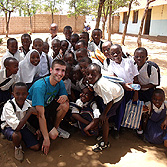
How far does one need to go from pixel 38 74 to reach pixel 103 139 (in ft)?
5.65

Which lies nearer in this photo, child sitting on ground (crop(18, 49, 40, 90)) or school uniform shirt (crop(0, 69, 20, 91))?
school uniform shirt (crop(0, 69, 20, 91))

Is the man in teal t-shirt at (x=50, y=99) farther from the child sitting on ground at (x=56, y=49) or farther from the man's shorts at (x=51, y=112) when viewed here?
the child sitting on ground at (x=56, y=49)

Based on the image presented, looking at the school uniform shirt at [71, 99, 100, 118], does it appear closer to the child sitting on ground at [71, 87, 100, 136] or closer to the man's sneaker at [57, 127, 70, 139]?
the child sitting on ground at [71, 87, 100, 136]

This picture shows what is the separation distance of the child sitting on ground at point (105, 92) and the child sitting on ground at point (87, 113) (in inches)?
6.2

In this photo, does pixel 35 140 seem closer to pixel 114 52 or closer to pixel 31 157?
pixel 31 157

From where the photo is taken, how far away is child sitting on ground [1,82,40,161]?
236 centimetres

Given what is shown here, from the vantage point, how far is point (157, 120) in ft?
9.40

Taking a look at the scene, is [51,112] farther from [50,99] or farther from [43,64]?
[43,64]

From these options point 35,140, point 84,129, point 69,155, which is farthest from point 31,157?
point 84,129

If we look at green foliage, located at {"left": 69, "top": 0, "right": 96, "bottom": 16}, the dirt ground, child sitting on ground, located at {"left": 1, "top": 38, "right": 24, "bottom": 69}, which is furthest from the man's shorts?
green foliage, located at {"left": 69, "top": 0, "right": 96, "bottom": 16}

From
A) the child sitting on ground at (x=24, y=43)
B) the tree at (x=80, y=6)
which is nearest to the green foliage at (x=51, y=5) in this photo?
the tree at (x=80, y=6)

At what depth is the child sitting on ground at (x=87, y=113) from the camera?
2.75 m

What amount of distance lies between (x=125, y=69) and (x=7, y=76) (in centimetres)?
184

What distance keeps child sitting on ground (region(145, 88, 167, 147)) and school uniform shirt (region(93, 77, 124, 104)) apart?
0.60 metres
